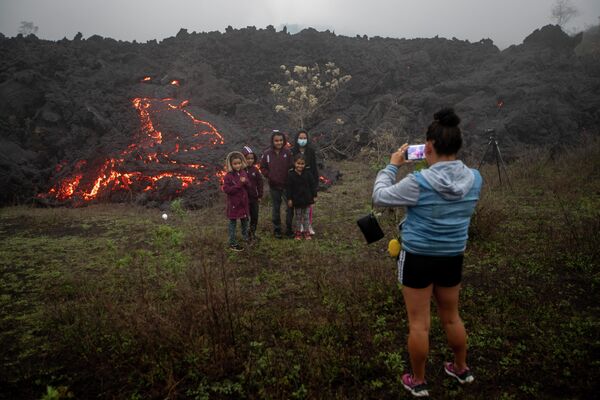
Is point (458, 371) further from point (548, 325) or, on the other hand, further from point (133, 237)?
point (133, 237)

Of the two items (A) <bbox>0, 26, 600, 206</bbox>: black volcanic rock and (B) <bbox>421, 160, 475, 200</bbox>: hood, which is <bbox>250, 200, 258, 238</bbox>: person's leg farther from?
(B) <bbox>421, 160, 475, 200</bbox>: hood

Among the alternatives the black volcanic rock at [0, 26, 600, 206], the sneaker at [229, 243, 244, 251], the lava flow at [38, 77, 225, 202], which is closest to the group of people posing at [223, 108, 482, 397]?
the sneaker at [229, 243, 244, 251]

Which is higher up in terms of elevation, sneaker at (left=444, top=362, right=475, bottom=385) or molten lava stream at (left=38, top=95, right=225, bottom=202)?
molten lava stream at (left=38, top=95, right=225, bottom=202)

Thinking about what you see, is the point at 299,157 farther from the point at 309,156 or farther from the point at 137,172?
the point at 137,172

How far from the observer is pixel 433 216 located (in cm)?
251

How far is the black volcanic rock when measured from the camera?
47.3 feet

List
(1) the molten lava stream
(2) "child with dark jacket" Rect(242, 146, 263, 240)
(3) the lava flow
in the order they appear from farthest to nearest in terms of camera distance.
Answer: (1) the molten lava stream, (3) the lava flow, (2) "child with dark jacket" Rect(242, 146, 263, 240)

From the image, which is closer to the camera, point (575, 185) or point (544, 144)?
point (575, 185)

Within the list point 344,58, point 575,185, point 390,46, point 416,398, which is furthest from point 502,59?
point 416,398

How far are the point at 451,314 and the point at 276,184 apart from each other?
532cm

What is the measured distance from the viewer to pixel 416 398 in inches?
117

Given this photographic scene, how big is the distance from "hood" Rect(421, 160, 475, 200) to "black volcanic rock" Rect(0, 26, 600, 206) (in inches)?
394

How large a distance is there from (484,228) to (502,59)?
2190 centimetres

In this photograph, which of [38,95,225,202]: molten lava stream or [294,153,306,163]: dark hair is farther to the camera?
[38,95,225,202]: molten lava stream
